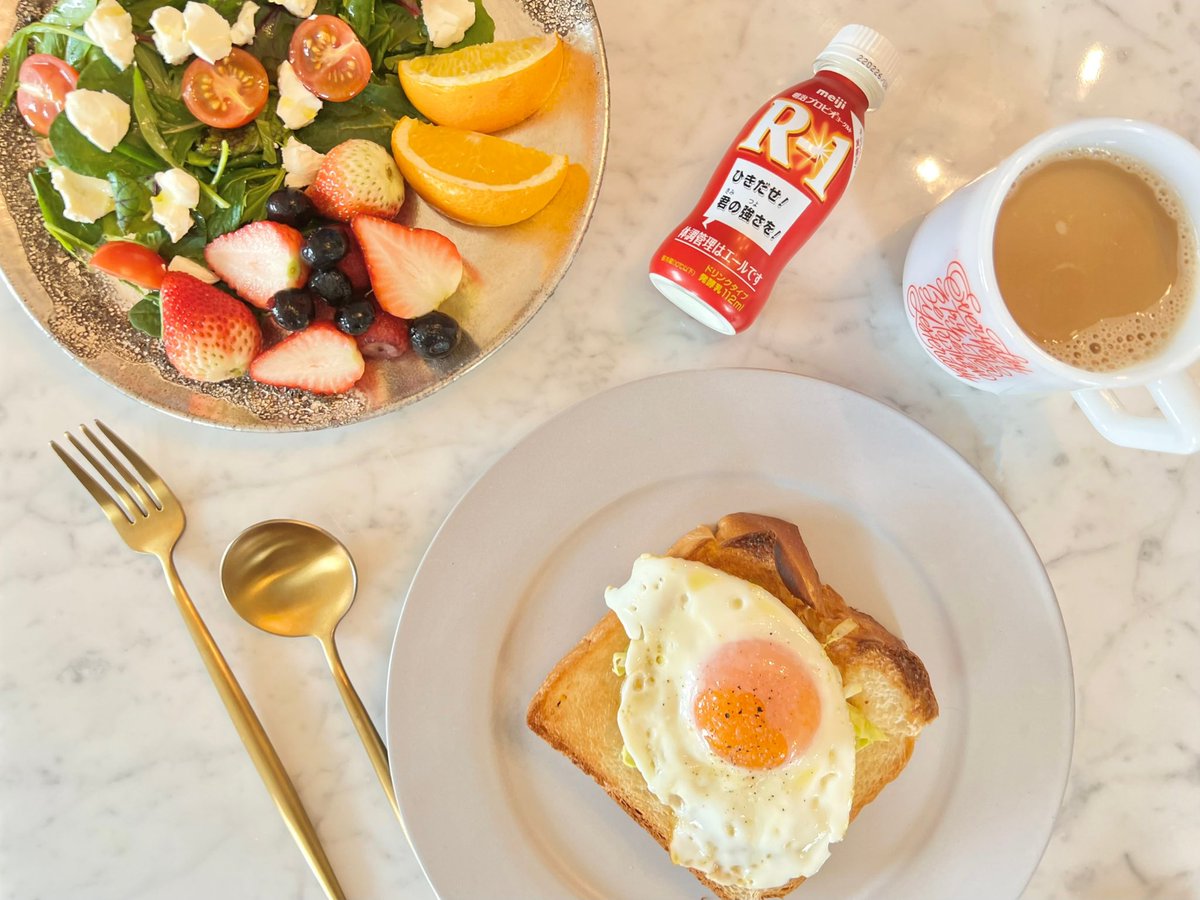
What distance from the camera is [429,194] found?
133 centimetres

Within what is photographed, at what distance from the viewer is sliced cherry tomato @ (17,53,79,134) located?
1.27 m

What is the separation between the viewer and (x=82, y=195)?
51.0 inches

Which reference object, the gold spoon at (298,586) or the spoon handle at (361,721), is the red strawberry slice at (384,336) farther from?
the spoon handle at (361,721)

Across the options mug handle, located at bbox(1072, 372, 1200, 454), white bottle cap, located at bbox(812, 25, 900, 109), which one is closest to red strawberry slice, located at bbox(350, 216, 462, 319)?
white bottle cap, located at bbox(812, 25, 900, 109)

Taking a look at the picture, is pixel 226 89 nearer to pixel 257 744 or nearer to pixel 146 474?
pixel 146 474

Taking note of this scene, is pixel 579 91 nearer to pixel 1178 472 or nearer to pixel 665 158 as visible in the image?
pixel 665 158

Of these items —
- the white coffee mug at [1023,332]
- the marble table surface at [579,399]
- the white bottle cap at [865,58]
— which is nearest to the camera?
the white coffee mug at [1023,332]

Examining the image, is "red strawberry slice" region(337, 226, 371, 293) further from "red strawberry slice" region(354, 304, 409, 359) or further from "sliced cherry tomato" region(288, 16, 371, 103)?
"sliced cherry tomato" region(288, 16, 371, 103)

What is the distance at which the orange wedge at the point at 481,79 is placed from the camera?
4.22 feet

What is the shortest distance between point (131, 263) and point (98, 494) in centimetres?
38

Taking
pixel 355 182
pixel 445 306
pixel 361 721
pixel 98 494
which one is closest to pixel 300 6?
pixel 355 182

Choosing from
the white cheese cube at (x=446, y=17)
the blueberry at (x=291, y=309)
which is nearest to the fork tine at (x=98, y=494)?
the blueberry at (x=291, y=309)

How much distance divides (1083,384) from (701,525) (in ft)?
1.87

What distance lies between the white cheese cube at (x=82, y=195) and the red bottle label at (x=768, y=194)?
86cm
